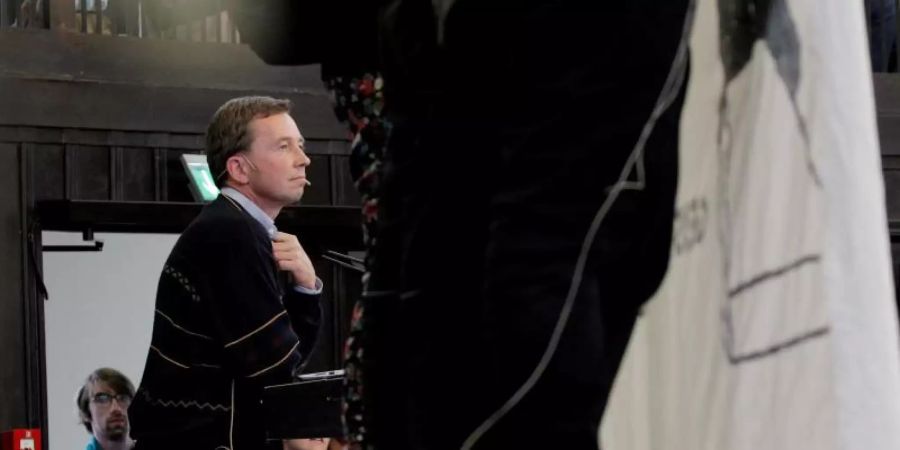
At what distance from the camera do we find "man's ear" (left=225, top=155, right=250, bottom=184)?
3.36 m

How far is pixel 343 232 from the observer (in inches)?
275

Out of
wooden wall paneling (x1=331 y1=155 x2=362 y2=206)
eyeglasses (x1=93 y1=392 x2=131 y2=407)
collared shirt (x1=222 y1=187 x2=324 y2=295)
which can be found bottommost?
eyeglasses (x1=93 y1=392 x2=131 y2=407)

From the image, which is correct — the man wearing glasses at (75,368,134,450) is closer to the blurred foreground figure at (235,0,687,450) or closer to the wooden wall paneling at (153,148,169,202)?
the wooden wall paneling at (153,148,169,202)

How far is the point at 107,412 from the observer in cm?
637

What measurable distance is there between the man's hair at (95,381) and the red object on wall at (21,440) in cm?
35

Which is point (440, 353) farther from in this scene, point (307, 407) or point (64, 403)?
point (64, 403)

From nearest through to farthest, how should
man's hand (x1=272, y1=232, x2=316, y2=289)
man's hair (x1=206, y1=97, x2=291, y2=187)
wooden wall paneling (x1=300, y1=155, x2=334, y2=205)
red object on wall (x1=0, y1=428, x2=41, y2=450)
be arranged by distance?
man's hand (x1=272, y1=232, x2=316, y2=289), man's hair (x1=206, y1=97, x2=291, y2=187), red object on wall (x1=0, y1=428, x2=41, y2=450), wooden wall paneling (x1=300, y1=155, x2=334, y2=205)

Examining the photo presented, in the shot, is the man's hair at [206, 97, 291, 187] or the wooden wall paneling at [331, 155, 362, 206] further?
the wooden wall paneling at [331, 155, 362, 206]

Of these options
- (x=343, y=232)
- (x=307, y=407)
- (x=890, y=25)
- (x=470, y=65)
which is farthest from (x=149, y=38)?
(x=470, y=65)

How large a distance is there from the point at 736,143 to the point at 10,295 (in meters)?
5.40

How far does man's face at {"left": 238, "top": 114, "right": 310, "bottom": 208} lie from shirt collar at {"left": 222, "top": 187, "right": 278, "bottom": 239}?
0.03 m

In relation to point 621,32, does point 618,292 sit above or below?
below

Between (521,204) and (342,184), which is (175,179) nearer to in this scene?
(342,184)

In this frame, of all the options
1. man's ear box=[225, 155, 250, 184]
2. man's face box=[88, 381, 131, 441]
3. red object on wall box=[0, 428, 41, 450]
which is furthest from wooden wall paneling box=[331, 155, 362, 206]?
man's ear box=[225, 155, 250, 184]
